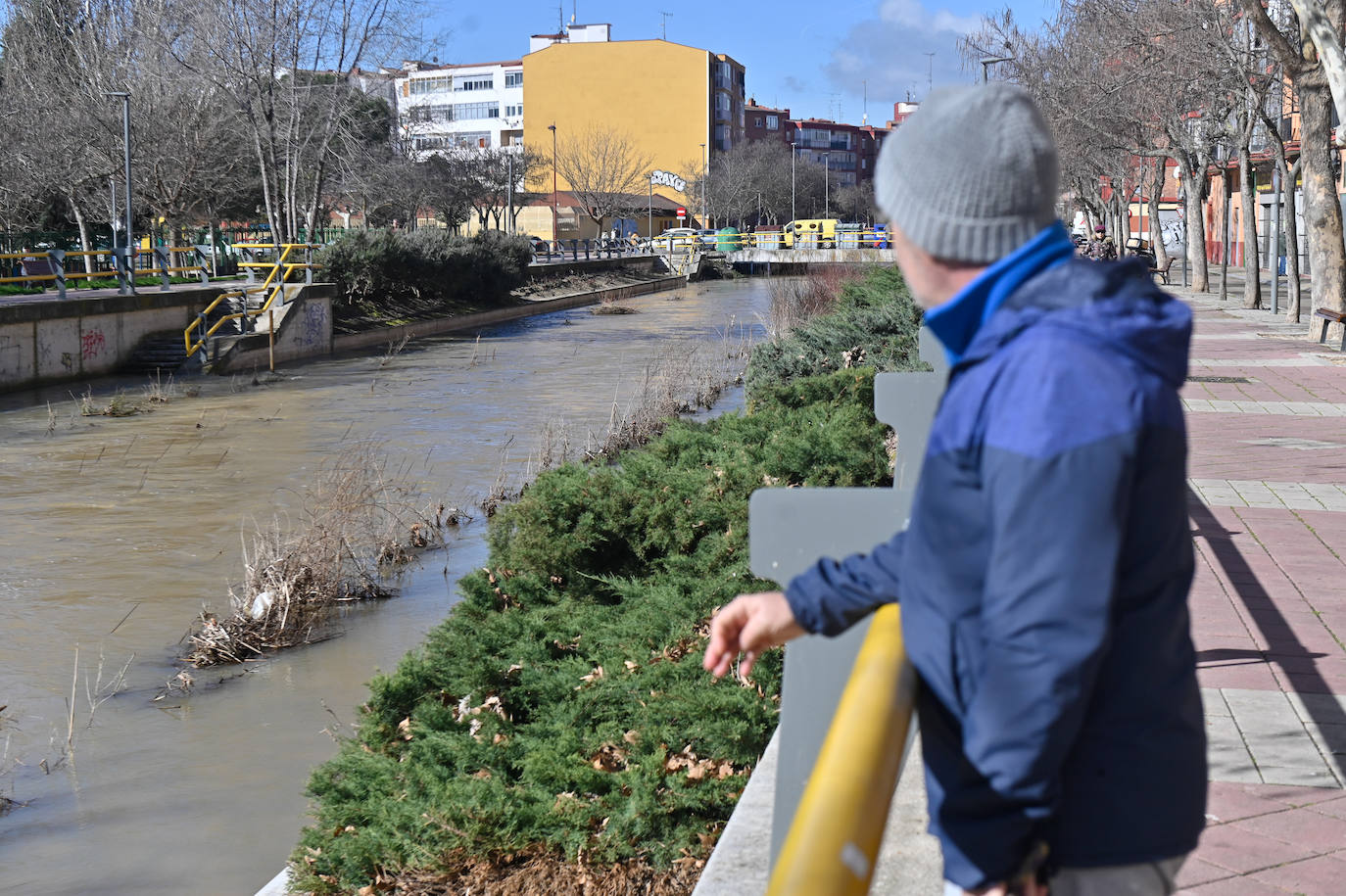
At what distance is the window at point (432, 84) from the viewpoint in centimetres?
12019

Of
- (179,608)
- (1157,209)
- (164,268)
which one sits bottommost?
(179,608)

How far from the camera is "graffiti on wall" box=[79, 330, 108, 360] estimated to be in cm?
2333

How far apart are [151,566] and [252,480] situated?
385 cm

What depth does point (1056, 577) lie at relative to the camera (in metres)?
1.50

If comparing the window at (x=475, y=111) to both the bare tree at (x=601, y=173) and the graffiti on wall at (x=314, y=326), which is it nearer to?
the bare tree at (x=601, y=173)

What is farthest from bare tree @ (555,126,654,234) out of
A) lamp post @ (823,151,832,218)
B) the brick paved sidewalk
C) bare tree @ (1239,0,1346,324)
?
the brick paved sidewalk

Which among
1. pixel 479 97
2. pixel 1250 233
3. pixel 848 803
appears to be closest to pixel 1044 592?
pixel 848 803

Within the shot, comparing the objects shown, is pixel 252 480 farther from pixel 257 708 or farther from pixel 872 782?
pixel 872 782

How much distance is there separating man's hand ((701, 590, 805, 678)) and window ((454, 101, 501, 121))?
121223 millimetres

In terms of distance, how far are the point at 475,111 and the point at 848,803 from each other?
12362cm

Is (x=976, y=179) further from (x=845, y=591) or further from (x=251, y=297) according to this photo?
(x=251, y=297)

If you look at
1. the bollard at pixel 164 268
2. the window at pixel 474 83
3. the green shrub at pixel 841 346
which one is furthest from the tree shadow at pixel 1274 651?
the window at pixel 474 83

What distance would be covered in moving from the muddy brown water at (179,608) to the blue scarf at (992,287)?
4631 millimetres

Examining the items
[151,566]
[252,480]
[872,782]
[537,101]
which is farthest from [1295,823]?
[537,101]
